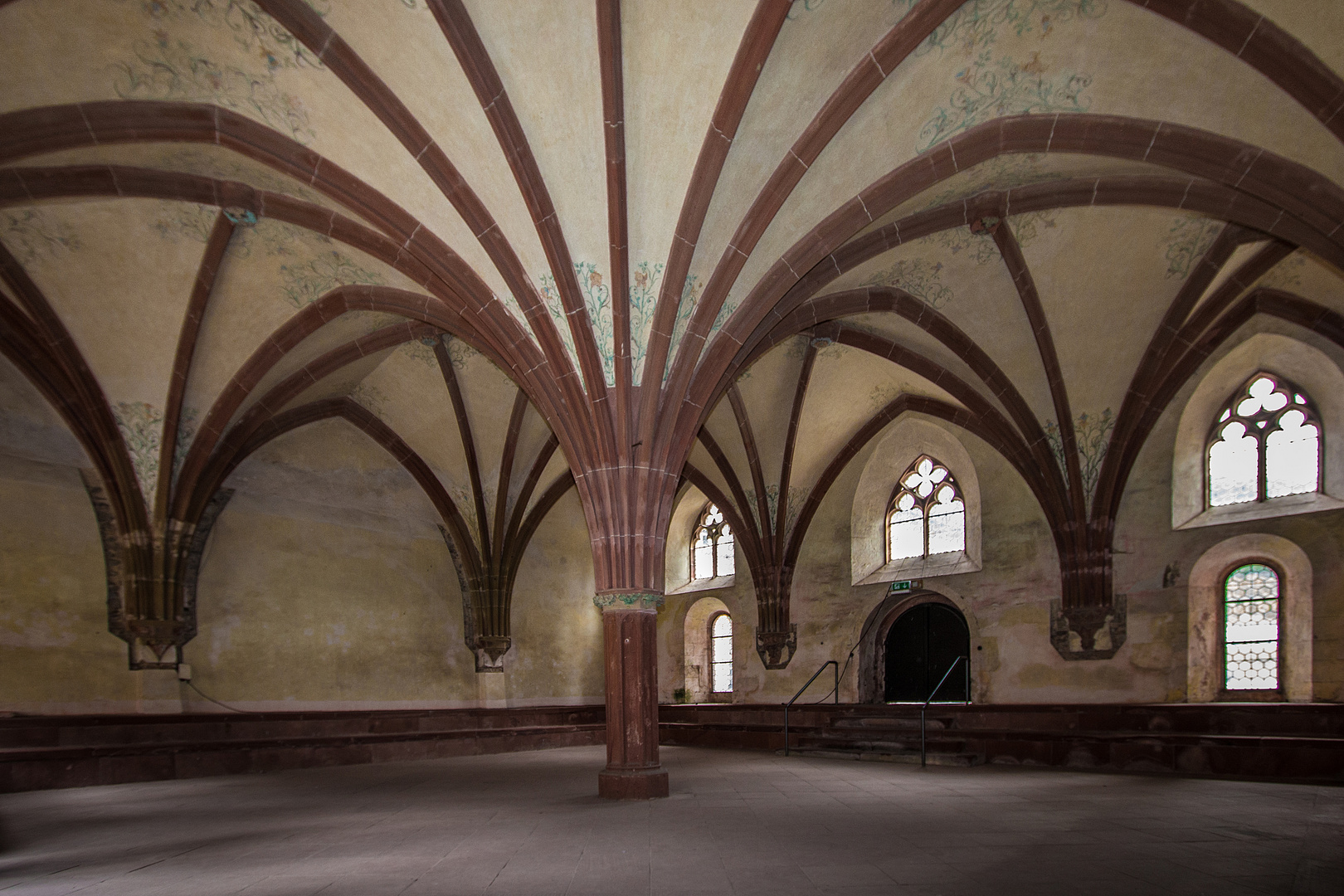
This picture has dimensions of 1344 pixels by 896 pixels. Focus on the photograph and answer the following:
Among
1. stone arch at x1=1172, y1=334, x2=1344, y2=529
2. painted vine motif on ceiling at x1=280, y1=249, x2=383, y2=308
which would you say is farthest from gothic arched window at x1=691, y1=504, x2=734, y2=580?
painted vine motif on ceiling at x1=280, y1=249, x2=383, y2=308

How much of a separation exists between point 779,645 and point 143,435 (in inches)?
408

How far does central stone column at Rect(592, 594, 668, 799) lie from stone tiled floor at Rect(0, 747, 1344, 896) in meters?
0.29

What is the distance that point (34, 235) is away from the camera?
9.97m

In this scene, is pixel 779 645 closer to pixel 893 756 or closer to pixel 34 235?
pixel 893 756

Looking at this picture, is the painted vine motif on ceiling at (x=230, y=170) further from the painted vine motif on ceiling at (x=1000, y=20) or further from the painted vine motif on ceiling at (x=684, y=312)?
the painted vine motif on ceiling at (x=1000, y=20)

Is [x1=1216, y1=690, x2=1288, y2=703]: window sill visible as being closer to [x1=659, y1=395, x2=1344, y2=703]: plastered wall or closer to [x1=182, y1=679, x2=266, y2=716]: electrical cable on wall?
[x1=659, y1=395, x2=1344, y2=703]: plastered wall

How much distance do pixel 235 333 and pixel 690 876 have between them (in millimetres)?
9456

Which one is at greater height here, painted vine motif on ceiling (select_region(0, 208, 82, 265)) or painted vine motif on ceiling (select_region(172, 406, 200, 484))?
painted vine motif on ceiling (select_region(0, 208, 82, 265))

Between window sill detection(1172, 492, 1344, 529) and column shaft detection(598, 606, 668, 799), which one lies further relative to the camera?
window sill detection(1172, 492, 1344, 529)

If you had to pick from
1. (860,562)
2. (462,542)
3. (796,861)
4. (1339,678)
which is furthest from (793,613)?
(796,861)

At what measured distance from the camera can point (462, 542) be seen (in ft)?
53.6

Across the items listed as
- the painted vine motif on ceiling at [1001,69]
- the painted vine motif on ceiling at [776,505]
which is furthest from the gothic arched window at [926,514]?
the painted vine motif on ceiling at [1001,69]

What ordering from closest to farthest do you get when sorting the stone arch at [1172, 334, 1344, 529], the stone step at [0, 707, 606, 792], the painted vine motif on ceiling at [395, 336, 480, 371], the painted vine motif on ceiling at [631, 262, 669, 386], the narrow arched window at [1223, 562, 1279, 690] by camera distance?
1. the painted vine motif on ceiling at [631, 262, 669, 386]
2. the stone step at [0, 707, 606, 792]
3. the stone arch at [1172, 334, 1344, 529]
4. the narrow arched window at [1223, 562, 1279, 690]
5. the painted vine motif on ceiling at [395, 336, 480, 371]

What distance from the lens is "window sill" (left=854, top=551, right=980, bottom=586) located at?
563 inches
